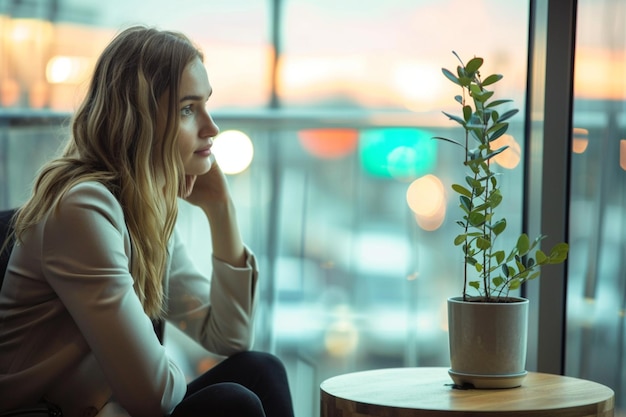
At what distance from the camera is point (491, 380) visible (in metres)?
1.58

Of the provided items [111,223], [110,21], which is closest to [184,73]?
[111,223]

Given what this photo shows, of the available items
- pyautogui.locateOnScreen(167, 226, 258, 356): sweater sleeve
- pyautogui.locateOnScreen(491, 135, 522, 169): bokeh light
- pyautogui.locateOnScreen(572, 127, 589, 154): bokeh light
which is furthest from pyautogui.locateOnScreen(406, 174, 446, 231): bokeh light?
pyautogui.locateOnScreen(167, 226, 258, 356): sweater sleeve

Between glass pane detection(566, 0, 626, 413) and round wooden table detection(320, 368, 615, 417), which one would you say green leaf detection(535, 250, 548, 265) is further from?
glass pane detection(566, 0, 626, 413)

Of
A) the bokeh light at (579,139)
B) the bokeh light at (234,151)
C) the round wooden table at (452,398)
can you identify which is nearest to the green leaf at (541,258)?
the round wooden table at (452,398)

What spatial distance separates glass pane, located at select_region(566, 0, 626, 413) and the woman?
79 cm

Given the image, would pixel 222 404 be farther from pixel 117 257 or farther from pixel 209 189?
pixel 209 189

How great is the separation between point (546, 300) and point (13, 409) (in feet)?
4.31

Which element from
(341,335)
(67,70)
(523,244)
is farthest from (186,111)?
(67,70)

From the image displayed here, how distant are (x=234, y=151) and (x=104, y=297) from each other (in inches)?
49.7

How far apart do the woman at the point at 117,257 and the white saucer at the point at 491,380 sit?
39 centimetres

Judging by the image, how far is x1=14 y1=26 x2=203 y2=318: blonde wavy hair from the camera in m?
1.63

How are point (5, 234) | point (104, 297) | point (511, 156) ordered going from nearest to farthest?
1. point (104, 297)
2. point (5, 234)
3. point (511, 156)

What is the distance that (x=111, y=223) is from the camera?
5.08 ft

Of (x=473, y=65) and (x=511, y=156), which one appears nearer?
(x=473, y=65)
